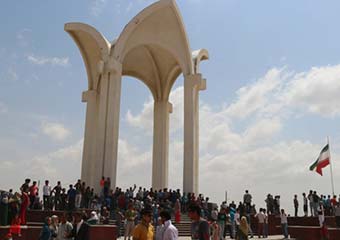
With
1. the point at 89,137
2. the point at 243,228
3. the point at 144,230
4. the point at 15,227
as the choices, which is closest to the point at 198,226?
the point at 144,230

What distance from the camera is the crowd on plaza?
480 inches

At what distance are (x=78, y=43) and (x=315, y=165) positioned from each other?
1592cm

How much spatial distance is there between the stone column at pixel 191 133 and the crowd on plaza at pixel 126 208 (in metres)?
1.21

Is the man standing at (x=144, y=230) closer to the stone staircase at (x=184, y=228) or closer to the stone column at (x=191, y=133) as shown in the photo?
the stone staircase at (x=184, y=228)

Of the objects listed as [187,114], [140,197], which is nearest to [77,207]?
[140,197]

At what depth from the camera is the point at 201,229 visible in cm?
564

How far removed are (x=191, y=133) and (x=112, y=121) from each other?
Result: 5054 millimetres

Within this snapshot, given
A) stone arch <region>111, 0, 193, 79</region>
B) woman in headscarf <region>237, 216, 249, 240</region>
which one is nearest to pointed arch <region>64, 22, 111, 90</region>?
stone arch <region>111, 0, 193, 79</region>

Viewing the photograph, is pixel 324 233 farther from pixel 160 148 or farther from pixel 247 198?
pixel 160 148

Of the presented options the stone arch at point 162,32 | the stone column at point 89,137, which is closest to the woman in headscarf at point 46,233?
the stone column at point 89,137

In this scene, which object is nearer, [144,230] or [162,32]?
[144,230]

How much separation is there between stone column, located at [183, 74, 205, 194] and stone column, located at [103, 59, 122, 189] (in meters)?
4.39

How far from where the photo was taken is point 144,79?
1180 inches

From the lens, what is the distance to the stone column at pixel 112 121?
72.4 ft
